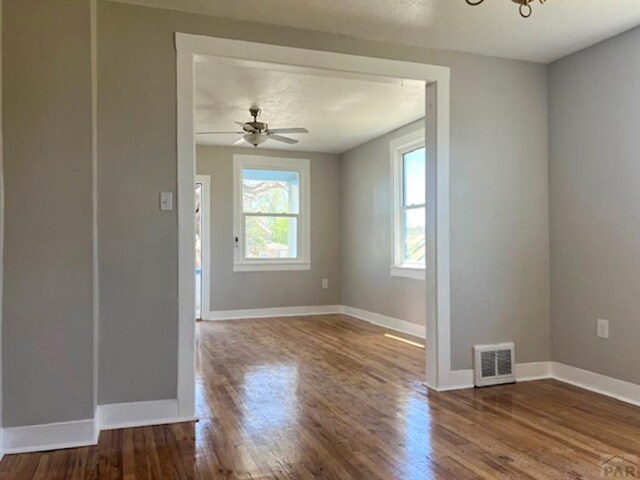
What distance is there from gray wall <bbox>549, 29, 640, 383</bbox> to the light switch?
275 centimetres

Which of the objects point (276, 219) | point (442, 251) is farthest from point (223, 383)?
point (276, 219)

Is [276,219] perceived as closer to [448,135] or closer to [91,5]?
[448,135]

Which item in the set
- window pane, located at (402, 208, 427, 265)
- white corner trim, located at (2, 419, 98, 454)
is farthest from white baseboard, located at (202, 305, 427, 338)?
white corner trim, located at (2, 419, 98, 454)

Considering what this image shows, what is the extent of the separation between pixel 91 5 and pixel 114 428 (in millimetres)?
2257

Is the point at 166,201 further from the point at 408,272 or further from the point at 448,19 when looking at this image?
the point at 408,272

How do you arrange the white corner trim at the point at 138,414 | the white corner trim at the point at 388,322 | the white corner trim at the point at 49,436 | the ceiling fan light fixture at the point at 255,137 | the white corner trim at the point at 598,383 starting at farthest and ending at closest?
1. the white corner trim at the point at 388,322
2. the ceiling fan light fixture at the point at 255,137
3. the white corner trim at the point at 598,383
4. the white corner trim at the point at 138,414
5. the white corner trim at the point at 49,436

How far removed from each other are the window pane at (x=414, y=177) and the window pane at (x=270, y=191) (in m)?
1.91

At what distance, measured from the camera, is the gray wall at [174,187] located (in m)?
2.80

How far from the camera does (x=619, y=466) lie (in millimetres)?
2246

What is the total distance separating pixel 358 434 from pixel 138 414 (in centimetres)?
123

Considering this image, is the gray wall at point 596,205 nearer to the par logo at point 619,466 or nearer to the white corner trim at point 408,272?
the par logo at point 619,466

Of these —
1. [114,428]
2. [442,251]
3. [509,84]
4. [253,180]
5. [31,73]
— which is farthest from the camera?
[253,180]

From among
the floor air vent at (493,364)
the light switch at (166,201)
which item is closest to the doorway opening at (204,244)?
the light switch at (166,201)

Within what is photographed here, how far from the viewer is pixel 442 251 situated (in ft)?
11.5
